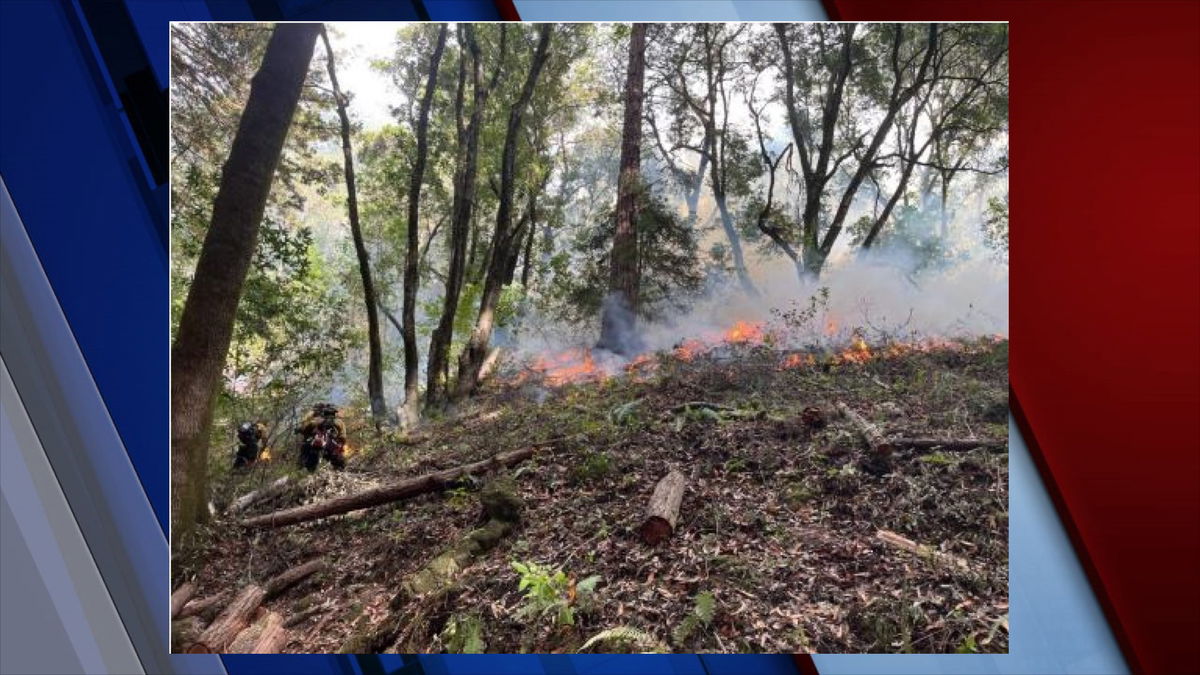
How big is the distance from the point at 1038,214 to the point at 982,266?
0.32 metres

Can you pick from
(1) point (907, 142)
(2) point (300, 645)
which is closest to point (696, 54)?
(1) point (907, 142)

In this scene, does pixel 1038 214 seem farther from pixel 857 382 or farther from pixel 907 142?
pixel 857 382

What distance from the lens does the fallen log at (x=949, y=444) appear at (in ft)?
9.93

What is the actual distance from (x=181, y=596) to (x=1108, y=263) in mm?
3998

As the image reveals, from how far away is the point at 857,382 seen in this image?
303cm

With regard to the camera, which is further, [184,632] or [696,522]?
[184,632]

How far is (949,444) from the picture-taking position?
3.03 m

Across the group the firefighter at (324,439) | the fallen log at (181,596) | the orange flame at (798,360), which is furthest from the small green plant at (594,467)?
the fallen log at (181,596)

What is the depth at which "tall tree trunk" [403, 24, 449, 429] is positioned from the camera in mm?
3018

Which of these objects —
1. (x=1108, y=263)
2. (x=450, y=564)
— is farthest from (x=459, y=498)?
(x=1108, y=263)

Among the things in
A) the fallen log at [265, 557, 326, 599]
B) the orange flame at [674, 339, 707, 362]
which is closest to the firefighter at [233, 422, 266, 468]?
the fallen log at [265, 557, 326, 599]

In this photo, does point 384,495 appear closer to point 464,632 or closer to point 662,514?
point 464,632

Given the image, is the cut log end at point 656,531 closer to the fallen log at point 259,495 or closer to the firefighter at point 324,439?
the firefighter at point 324,439

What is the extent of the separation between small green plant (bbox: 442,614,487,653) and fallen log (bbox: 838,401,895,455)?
1.70m
